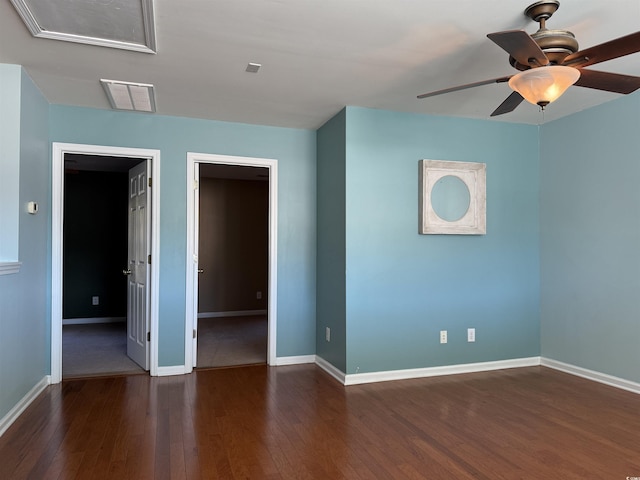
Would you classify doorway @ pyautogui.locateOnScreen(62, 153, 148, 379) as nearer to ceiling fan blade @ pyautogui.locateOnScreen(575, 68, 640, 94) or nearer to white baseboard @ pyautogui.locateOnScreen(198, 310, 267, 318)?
white baseboard @ pyautogui.locateOnScreen(198, 310, 267, 318)

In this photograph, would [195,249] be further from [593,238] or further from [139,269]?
[593,238]

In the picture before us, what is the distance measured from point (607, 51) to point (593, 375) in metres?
2.92

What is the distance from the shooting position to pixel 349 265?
377cm

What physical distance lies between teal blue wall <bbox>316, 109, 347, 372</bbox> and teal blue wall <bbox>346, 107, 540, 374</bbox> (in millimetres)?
90

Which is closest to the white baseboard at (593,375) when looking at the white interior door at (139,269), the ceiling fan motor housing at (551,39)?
the ceiling fan motor housing at (551,39)

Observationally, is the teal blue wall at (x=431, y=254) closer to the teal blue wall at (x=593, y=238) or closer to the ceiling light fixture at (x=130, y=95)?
the teal blue wall at (x=593, y=238)

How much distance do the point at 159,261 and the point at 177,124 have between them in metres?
1.26

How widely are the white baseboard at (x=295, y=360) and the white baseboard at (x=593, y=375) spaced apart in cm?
226

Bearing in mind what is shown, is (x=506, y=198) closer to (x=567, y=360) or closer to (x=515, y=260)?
(x=515, y=260)

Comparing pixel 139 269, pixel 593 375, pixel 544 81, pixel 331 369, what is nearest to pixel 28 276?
pixel 139 269

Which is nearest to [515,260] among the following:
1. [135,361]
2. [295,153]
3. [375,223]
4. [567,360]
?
[567,360]

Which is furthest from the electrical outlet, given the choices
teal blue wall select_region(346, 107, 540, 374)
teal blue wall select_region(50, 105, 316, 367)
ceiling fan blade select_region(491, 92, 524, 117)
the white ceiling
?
ceiling fan blade select_region(491, 92, 524, 117)

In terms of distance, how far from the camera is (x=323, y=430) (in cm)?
278

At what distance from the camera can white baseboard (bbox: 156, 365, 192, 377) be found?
3.95 m
